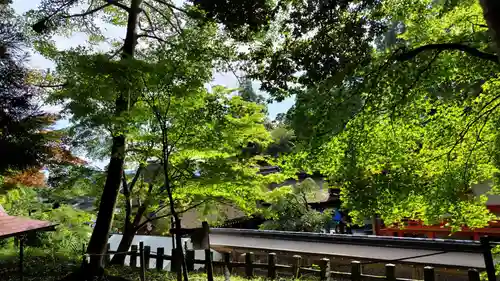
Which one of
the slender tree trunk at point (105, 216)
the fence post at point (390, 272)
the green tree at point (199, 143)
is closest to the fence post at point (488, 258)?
the fence post at point (390, 272)

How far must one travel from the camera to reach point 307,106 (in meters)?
3.89

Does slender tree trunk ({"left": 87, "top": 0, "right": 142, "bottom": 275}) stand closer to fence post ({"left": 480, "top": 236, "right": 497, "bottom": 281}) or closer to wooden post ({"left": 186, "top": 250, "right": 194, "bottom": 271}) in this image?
wooden post ({"left": 186, "top": 250, "right": 194, "bottom": 271})

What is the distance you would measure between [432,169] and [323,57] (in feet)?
7.50

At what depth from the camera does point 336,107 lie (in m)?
3.86

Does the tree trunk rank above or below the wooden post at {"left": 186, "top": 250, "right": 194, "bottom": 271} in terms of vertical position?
above

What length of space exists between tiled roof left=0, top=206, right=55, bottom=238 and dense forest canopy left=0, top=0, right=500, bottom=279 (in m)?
0.93

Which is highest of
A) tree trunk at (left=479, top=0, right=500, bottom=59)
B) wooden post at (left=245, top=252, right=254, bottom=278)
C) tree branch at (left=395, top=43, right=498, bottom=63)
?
tree branch at (left=395, top=43, right=498, bottom=63)

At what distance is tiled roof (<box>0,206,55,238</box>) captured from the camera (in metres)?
5.65

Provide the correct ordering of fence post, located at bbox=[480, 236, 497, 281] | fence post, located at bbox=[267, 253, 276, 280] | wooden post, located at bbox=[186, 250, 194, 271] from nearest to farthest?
fence post, located at bbox=[480, 236, 497, 281] < fence post, located at bbox=[267, 253, 276, 280] < wooden post, located at bbox=[186, 250, 194, 271]

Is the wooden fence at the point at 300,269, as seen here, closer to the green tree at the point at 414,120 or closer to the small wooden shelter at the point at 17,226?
the small wooden shelter at the point at 17,226

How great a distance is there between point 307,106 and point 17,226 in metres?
5.31

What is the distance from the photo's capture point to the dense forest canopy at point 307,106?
4.00m

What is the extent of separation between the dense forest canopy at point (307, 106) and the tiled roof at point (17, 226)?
93 centimetres

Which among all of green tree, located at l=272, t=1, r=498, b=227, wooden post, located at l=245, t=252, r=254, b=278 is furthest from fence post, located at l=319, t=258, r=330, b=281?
green tree, located at l=272, t=1, r=498, b=227
